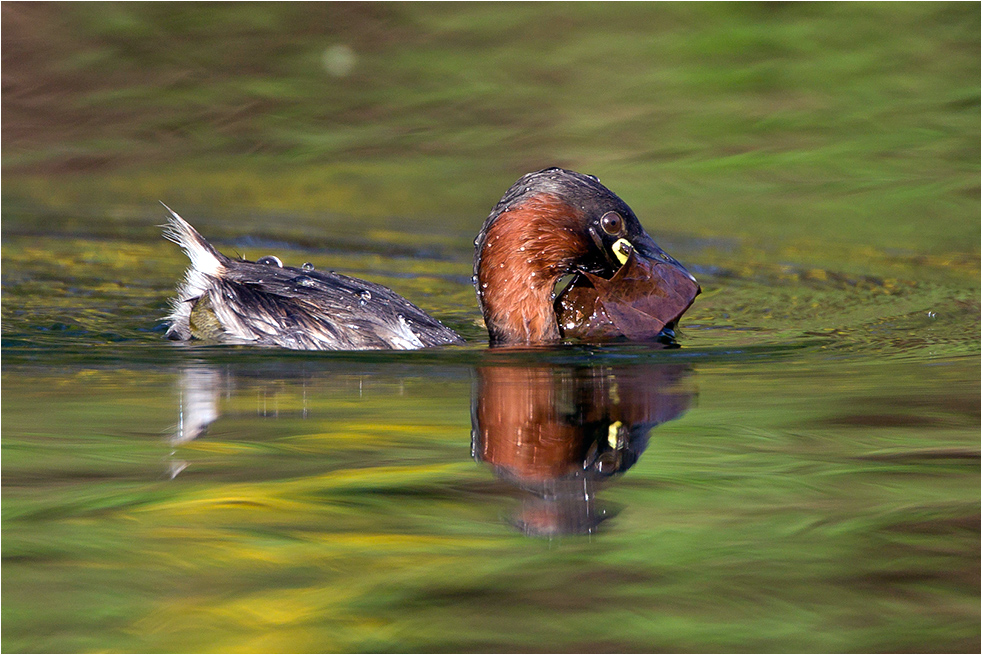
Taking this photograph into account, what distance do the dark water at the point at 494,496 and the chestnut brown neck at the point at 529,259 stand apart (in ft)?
0.78

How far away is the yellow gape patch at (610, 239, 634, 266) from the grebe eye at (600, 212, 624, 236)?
50mm

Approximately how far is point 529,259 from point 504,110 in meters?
5.05

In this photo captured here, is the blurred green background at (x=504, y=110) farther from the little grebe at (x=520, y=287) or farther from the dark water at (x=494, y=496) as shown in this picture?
the dark water at (x=494, y=496)

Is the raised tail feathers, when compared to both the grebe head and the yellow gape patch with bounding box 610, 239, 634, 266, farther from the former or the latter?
the yellow gape patch with bounding box 610, 239, 634, 266

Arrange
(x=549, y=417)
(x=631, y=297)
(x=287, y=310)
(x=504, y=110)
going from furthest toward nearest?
(x=504, y=110) < (x=631, y=297) < (x=287, y=310) < (x=549, y=417)

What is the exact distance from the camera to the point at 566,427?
14.9ft

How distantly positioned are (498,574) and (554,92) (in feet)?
28.5

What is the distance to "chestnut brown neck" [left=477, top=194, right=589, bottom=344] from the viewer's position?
21.1 feet

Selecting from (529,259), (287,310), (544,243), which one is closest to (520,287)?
(529,259)

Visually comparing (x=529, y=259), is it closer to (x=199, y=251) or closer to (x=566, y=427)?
(x=199, y=251)

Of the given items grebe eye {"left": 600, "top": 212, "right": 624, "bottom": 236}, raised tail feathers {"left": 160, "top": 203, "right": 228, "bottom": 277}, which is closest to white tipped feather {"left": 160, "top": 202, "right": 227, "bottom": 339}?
raised tail feathers {"left": 160, "top": 203, "right": 228, "bottom": 277}

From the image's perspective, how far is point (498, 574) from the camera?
10.8 ft

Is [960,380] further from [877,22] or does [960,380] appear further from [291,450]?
[877,22]

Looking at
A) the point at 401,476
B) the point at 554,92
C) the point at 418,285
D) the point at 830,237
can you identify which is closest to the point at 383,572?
the point at 401,476
